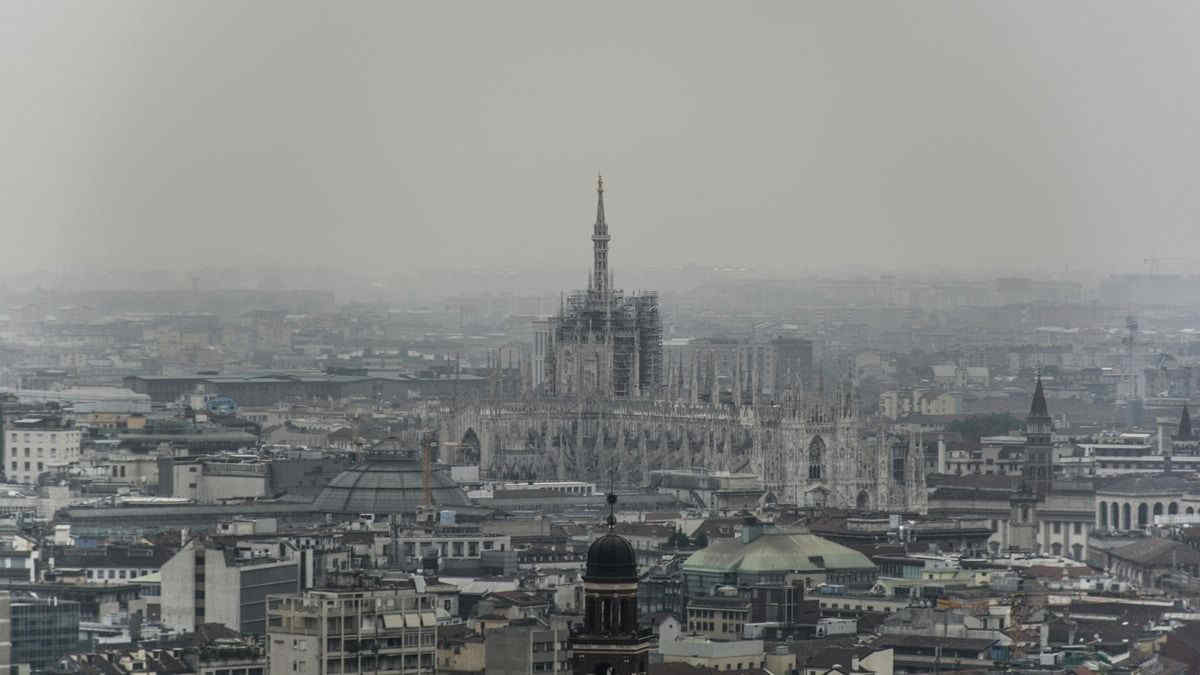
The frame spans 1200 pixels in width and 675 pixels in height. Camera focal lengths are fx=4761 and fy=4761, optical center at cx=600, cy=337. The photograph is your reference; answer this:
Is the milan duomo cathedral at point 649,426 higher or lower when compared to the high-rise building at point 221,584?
higher

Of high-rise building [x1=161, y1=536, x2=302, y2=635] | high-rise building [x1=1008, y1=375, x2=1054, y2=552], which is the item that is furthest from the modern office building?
high-rise building [x1=1008, y1=375, x2=1054, y2=552]

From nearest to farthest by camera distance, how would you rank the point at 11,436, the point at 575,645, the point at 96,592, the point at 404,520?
1. the point at 575,645
2. the point at 96,592
3. the point at 404,520
4. the point at 11,436

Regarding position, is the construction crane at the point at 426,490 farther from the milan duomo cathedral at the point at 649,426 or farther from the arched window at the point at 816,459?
Answer: the arched window at the point at 816,459

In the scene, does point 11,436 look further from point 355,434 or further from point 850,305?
point 850,305

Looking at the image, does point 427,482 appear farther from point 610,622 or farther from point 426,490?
point 610,622

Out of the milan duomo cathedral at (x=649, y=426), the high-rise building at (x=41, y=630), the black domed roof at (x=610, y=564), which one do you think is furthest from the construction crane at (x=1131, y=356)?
the black domed roof at (x=610, y=564)

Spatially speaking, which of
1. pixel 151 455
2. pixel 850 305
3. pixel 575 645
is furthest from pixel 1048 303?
pixel 575 645
